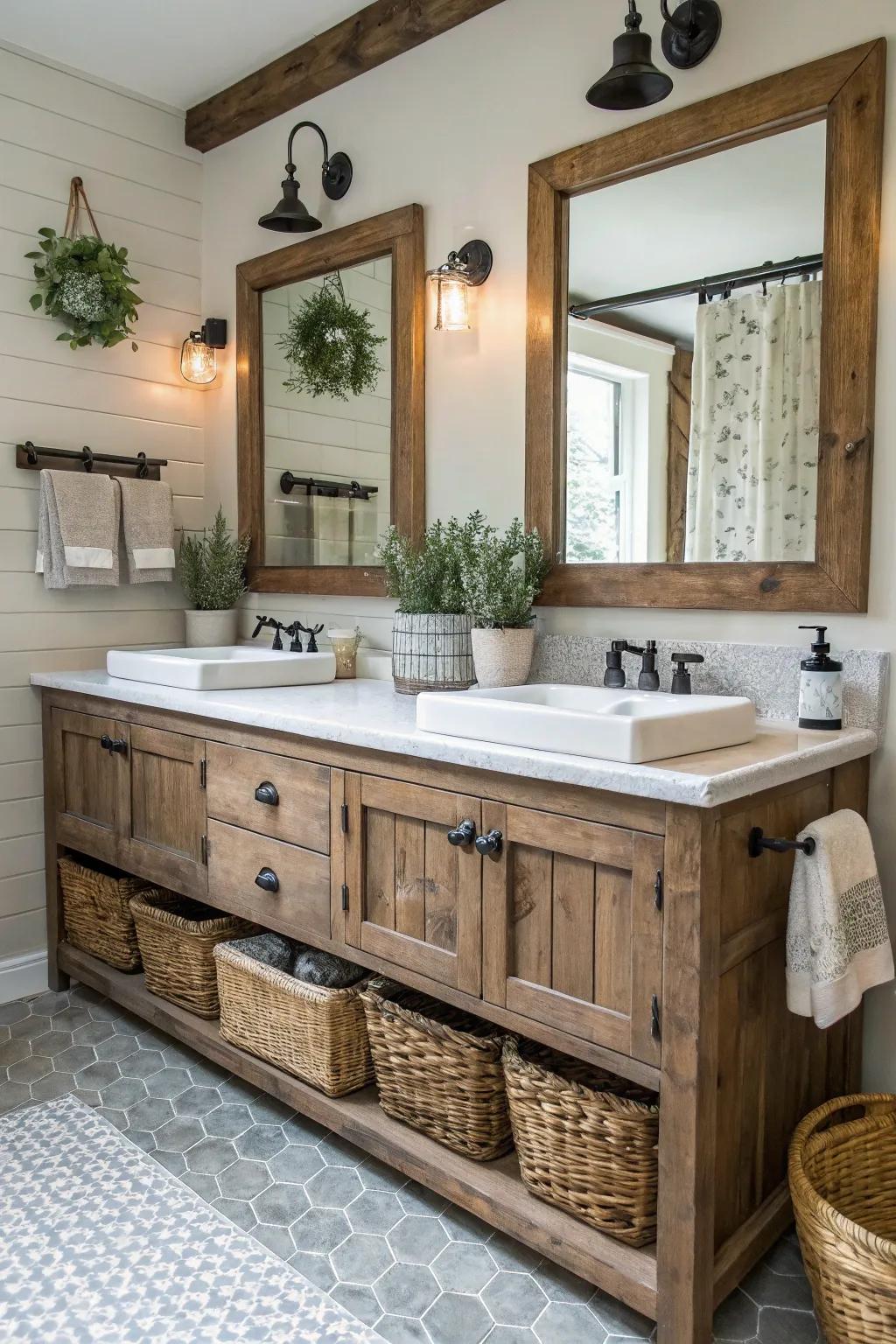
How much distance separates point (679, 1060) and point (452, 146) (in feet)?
7.20

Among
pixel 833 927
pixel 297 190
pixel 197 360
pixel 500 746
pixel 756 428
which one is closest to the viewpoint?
pixel 833 927

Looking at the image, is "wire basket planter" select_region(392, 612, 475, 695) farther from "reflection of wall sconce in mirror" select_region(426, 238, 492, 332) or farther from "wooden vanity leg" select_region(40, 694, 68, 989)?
"wooden vanity leg" select_region(40, 694, 68, 989)

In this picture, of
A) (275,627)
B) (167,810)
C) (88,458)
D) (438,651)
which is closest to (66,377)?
(88,458)

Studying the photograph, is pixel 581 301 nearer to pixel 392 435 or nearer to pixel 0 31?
pixel 392 435

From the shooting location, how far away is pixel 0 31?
2740 mm

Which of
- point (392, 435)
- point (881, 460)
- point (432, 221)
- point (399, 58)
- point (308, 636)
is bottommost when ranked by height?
point (308, 636)

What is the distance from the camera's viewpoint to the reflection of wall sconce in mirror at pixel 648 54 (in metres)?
1.80

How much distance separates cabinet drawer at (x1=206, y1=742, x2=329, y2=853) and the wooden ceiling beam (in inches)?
73.6

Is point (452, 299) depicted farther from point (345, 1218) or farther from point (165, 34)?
point (345, 1218)

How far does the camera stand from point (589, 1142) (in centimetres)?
161

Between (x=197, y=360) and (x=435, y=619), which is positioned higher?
(x=197, y=360)

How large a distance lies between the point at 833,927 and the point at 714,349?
1158mm

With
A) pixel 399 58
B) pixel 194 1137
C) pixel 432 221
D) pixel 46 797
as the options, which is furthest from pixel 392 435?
pixel 194 1137

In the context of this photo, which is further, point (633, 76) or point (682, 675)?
point (682, 675)
